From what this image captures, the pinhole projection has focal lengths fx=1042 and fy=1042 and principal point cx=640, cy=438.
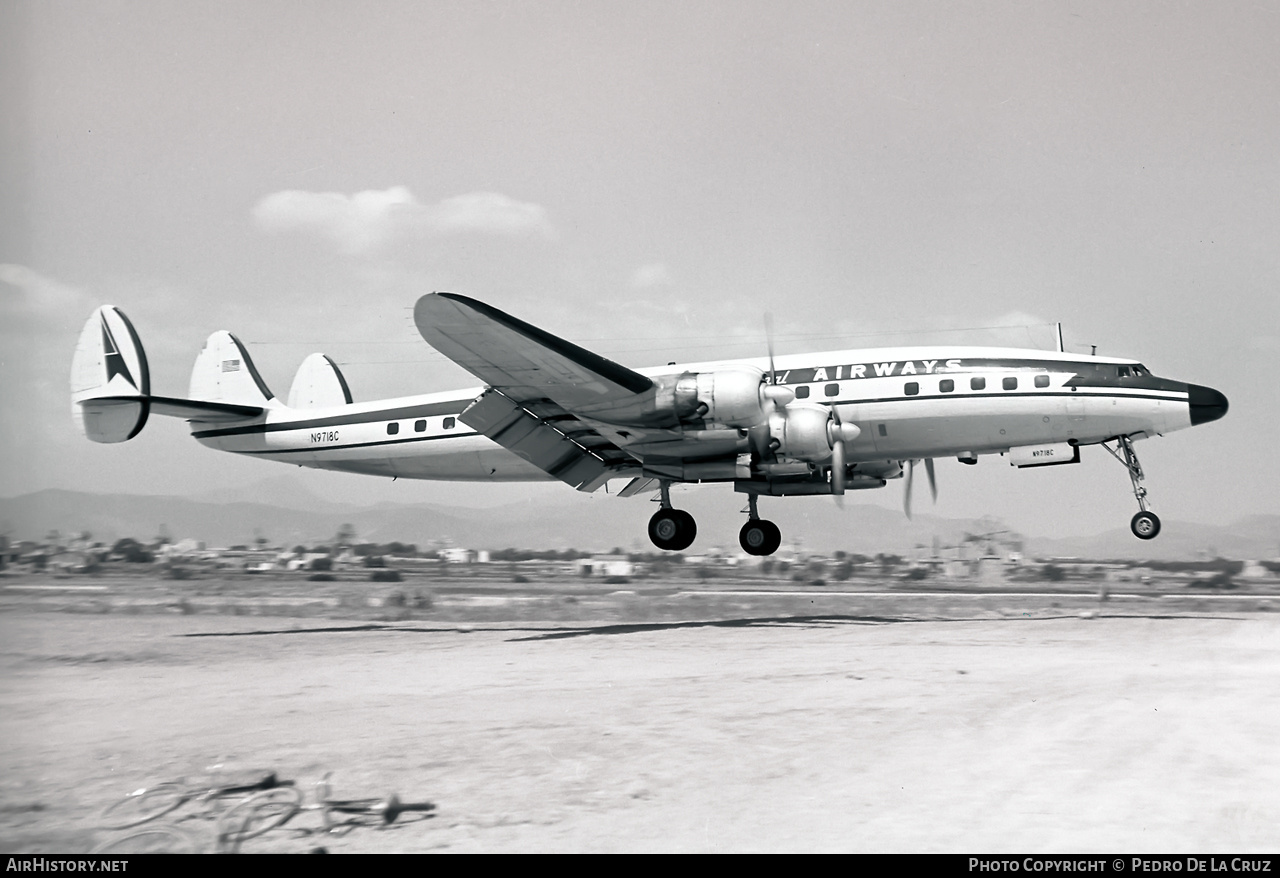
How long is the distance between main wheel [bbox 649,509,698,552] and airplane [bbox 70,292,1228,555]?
0.03m

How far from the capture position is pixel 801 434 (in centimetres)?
1903

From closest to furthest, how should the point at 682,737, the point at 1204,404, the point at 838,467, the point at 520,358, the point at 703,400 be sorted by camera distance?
1. the point at 682,737
2. the point at 520,358
3. the point at 703,400
4. the point at 838,467
5. the point at 1204,404

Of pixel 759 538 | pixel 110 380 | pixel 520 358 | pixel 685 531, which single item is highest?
pixel 110 380

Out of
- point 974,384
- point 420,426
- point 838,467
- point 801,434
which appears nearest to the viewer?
point 801,434

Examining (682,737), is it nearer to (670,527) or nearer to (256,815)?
(256,815)

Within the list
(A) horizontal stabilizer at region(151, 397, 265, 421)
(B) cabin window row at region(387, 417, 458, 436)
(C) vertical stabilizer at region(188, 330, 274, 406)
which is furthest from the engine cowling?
(C) vertical stabilizer at region(188, 330, 274, 406)

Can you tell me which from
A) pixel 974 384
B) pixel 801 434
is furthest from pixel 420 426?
pixel 974 384

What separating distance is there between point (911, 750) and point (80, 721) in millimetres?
9439

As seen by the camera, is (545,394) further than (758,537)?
No

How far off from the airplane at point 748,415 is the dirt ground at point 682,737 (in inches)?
141

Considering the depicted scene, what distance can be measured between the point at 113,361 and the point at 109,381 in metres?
0.40

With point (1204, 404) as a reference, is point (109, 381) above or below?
above

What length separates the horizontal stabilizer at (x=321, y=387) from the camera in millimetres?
27359

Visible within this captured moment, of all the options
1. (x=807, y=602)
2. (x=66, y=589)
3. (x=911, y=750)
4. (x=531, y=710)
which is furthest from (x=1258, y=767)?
(x=66, y=589)
